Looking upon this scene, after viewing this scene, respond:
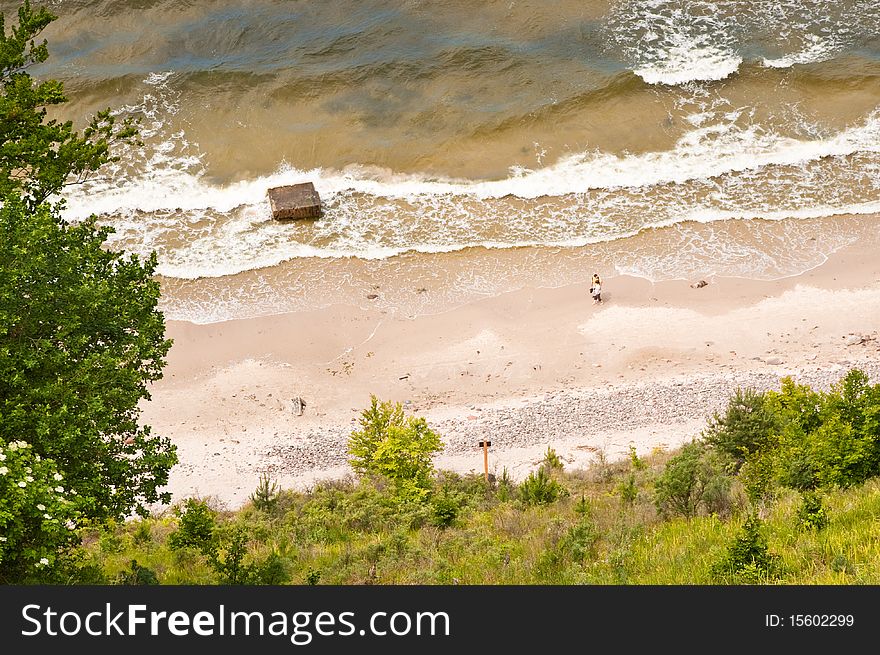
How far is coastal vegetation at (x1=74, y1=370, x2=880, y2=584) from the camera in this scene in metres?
12.7

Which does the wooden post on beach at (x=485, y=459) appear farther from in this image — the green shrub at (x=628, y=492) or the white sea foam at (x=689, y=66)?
the white sea foam at (x=689, y=66)

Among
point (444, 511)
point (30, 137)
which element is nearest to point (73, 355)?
point (30, 137)

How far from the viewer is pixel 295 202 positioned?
33875 millimetres

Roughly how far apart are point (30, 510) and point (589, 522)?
958 centimetres

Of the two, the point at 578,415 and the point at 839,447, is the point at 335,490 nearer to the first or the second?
the point at 578,415

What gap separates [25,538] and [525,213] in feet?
82.7

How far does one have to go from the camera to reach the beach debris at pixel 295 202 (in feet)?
111

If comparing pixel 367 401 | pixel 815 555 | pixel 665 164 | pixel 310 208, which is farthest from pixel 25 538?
pixel 665 164

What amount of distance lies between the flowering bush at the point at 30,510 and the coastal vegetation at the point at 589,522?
3.50 ft

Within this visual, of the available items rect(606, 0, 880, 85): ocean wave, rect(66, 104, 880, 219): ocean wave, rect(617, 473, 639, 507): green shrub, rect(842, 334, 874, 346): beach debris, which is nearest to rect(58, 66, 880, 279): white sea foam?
rect(66, 104, 880, 219): ocean wave

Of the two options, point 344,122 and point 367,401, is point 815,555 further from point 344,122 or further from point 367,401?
point 344,122

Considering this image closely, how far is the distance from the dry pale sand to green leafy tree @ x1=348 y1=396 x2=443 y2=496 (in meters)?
1.89

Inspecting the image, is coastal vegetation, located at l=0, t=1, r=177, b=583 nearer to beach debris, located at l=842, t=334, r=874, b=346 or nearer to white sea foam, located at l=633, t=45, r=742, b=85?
beach debris, located at l=842, t=334, r=874, b=346

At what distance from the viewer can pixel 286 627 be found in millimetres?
8648
